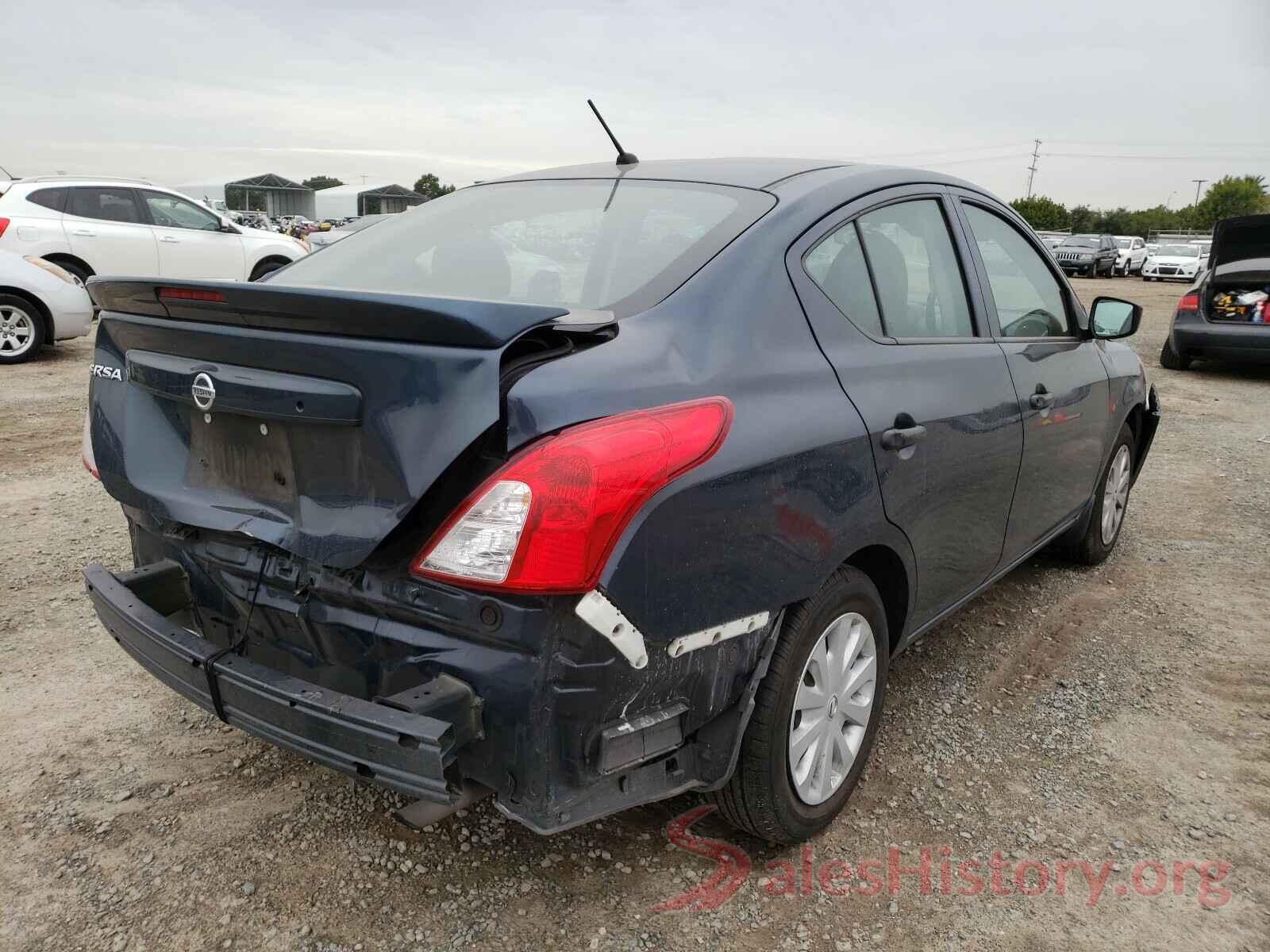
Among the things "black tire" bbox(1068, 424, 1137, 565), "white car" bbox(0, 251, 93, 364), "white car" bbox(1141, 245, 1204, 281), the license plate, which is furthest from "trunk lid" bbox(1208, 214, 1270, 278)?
"white car" bbox(1141, 245, 1204, 281)

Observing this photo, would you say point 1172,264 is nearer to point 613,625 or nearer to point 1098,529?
point 1098,529

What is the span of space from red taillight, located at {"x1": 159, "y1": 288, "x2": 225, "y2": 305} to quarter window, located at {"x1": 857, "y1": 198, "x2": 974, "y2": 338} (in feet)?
5.37

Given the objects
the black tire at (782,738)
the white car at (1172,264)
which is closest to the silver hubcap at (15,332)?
the black tire at (782,738)

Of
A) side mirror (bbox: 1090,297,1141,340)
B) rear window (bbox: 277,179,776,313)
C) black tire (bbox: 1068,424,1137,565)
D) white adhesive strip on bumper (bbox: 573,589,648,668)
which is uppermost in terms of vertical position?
rear window (bbox: 277,179,776,313)

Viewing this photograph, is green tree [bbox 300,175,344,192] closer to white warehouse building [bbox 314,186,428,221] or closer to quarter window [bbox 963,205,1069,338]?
white warehouse building [bbox 314,186,428,221]

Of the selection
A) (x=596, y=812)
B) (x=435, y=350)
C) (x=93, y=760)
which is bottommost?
(x=93, y=760)

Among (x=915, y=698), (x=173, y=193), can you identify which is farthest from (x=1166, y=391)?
(x=173, y=193)

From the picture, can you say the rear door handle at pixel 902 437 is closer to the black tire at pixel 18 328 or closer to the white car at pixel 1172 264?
the black tire at pixel 18 328

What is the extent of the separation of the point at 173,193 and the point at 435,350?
12.0m

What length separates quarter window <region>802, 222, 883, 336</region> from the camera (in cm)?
239

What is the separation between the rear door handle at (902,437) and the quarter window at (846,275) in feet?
0.91

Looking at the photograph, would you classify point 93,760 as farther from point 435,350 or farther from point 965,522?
point 965,522

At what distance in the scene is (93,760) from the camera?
2.70 m

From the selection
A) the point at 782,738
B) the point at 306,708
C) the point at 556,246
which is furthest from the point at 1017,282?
the point at 306,708
